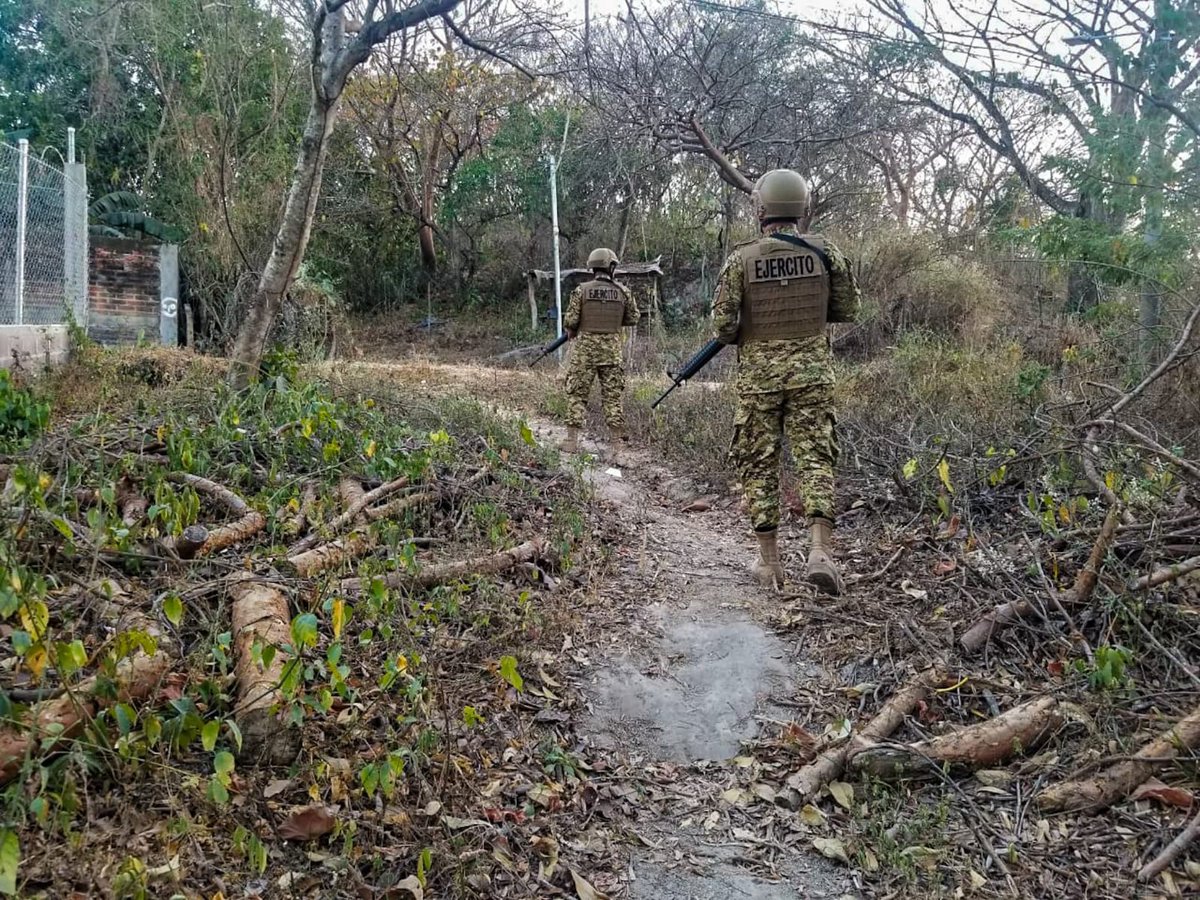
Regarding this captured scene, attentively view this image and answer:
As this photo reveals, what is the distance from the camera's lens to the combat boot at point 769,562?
431cm

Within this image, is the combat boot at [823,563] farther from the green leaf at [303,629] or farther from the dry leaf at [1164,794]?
the green leaf at [303,629]

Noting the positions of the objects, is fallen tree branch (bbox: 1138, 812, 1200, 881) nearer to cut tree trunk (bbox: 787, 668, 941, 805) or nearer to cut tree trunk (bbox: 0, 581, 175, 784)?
cut tree trunk (bbox: 787, 668, 941, 805)

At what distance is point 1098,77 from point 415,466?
3.76 metres

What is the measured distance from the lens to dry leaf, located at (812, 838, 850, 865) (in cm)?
232

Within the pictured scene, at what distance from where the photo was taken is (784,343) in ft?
14.0

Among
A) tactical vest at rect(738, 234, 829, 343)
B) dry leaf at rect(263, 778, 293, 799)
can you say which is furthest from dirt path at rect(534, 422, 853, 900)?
tactical vest at rect(738, 234, 829, 343)

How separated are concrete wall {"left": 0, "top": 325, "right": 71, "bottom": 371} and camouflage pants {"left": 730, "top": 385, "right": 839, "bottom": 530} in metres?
5.91

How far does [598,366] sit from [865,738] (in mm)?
5160

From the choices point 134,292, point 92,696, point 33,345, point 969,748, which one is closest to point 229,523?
point 92,696

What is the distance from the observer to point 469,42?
603cm

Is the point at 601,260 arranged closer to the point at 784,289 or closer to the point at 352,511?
the point at 784,289

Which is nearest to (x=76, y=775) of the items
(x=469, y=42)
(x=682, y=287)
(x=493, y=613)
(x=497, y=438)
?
(x=493, y=613)

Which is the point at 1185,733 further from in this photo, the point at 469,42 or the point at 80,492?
the point at 469,42

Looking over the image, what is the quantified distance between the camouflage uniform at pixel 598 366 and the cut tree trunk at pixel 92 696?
198 inches
